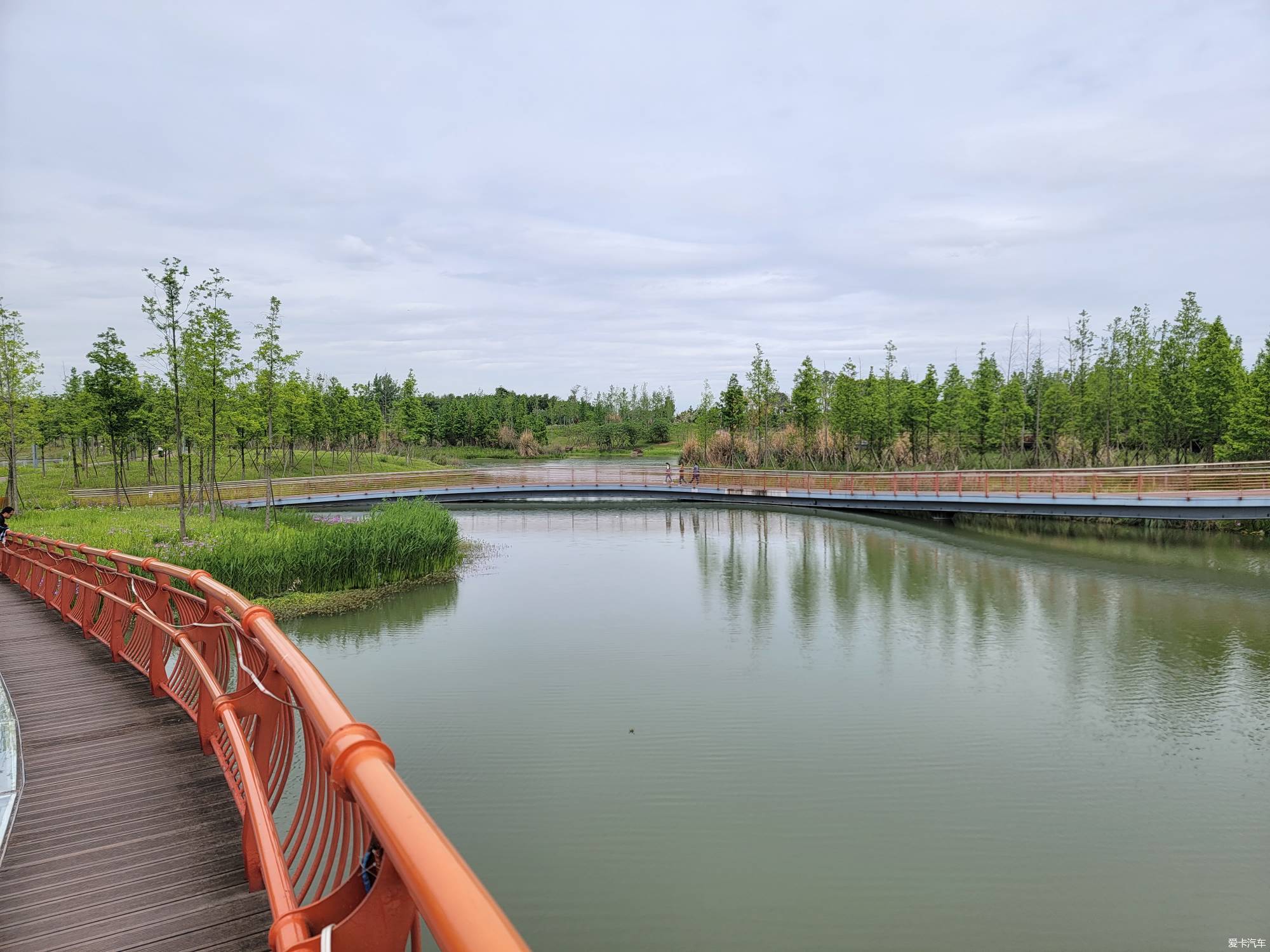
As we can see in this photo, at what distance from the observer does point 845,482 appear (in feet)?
91.5

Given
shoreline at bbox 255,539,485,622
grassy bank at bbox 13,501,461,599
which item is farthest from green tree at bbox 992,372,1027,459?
shoreline at bbox 255,539,485,622

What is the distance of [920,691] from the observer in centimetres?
888

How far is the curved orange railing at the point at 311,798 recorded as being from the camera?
4.00 feet

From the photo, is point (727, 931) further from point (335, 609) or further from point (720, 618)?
point (335, 609)

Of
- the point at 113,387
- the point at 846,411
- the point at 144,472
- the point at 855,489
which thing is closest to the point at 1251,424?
the point at 855,489

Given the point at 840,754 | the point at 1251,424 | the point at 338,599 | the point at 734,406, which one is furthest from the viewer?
the point at 734,406

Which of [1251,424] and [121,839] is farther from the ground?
[1251,424]

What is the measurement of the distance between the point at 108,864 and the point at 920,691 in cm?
808

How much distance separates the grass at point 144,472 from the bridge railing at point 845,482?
151cm

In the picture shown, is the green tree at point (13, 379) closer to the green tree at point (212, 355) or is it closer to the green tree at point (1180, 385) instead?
the green tree at point (212, 355)

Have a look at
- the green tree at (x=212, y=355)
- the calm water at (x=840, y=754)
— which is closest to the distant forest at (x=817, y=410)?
the green tree at (x=212, y=355)

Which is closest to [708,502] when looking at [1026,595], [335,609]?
[1026,595]

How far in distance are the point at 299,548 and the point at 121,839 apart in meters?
12.2

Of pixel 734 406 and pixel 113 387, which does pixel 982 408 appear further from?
pixel 113 387
